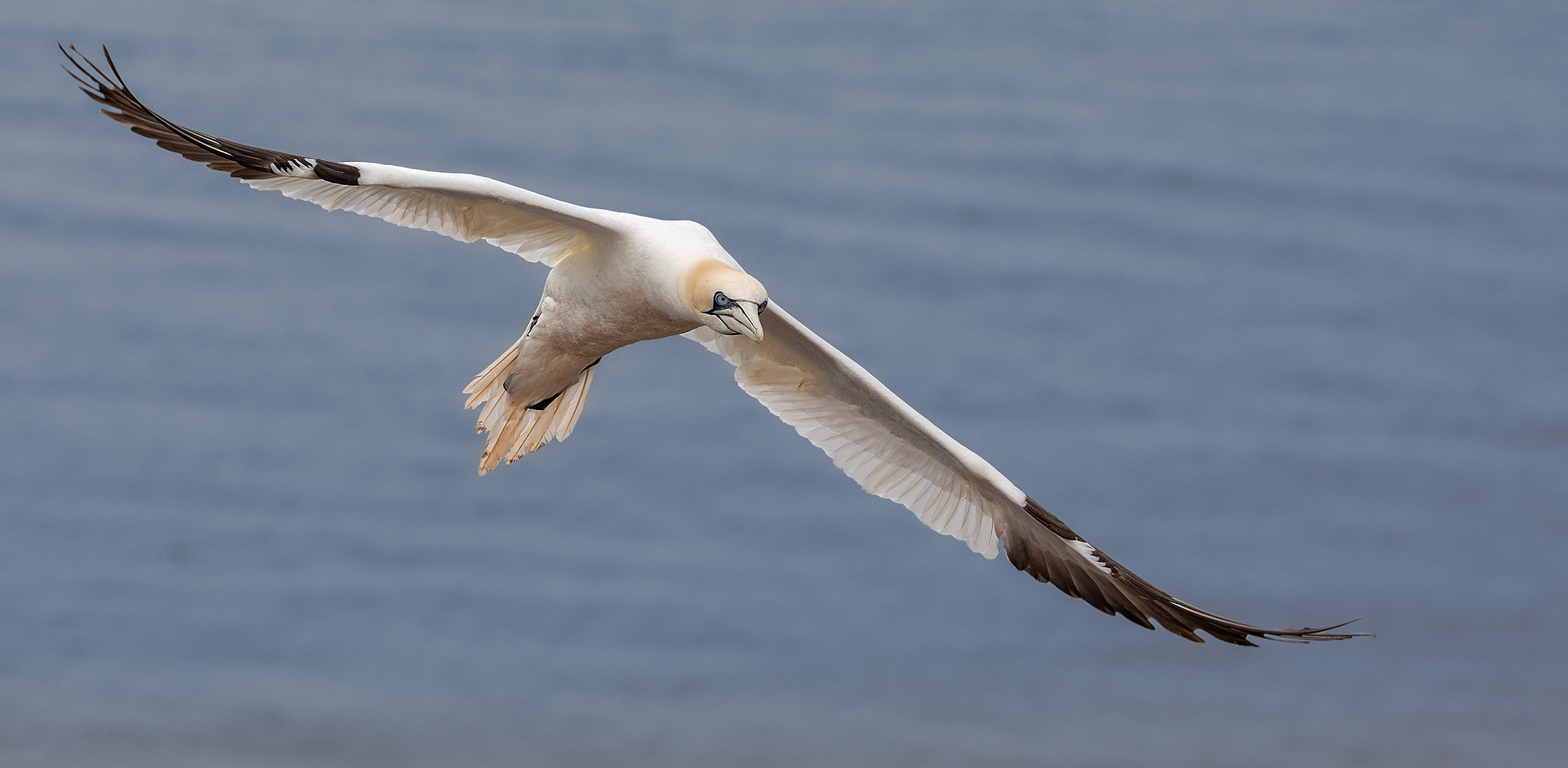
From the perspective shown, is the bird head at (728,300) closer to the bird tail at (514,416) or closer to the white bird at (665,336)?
the white bird at (665,336)

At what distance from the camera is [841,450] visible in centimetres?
968

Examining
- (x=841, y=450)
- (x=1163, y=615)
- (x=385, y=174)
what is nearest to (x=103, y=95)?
(x=385, y=174)

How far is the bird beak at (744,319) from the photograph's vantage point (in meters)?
7.72

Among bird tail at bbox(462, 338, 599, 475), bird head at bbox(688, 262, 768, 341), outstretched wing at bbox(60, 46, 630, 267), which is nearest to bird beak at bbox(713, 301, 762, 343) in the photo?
bird head at bbox(688, 262, 768, 341)

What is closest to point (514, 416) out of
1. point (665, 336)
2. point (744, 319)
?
point (665, 336)

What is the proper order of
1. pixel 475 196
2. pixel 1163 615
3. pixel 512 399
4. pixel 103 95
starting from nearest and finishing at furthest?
pixel 103 95, pixel 475 196, pixel 1163 615, pixel 512 399

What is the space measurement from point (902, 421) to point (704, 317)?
1.84 metres

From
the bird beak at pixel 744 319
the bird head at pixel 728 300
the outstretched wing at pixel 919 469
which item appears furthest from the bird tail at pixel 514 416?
the bird beak at pixel 744 319

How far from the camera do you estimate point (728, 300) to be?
305 inches

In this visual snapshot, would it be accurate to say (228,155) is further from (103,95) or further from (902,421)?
(902,421)

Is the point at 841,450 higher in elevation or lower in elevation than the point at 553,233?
lower

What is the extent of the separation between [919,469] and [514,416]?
2.32m

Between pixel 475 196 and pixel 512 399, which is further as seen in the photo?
pixel 512 399

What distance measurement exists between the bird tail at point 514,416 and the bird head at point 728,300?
1.91 meters
